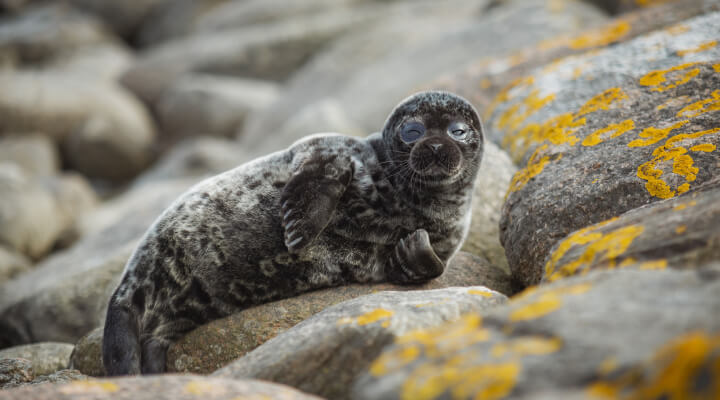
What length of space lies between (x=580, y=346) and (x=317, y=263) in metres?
2.17

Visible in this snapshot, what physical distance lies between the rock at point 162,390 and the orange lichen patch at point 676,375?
1.13 meters

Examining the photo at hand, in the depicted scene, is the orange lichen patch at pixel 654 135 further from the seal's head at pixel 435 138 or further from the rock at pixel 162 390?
the rock at pixel 162 390

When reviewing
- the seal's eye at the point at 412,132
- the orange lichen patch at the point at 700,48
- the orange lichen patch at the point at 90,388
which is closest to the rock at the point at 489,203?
the seal's eye at the point at 412,132

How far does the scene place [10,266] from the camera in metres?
8.65

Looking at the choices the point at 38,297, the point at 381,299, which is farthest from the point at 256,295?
the point at 38,297

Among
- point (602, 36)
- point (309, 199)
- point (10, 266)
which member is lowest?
point (10, 266)

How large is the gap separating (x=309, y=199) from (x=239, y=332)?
2.94 ft

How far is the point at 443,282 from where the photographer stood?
12.8 feet

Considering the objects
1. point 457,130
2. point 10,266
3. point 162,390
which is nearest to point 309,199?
point 457,130

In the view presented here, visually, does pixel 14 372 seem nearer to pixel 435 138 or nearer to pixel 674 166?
pixel 435 138

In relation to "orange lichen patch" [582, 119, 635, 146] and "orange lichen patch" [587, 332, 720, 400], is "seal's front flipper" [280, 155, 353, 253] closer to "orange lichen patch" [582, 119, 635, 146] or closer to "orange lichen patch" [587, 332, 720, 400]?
"orange lichen patch" [582, 119, 635, 146]

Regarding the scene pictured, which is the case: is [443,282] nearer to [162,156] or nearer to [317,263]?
[317,263]

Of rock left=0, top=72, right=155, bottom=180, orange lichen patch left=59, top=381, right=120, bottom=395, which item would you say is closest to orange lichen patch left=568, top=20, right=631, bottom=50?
orange lichen patch left=59, top=381, right=120, bottom=395

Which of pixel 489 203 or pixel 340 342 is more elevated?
pixel 340 342
